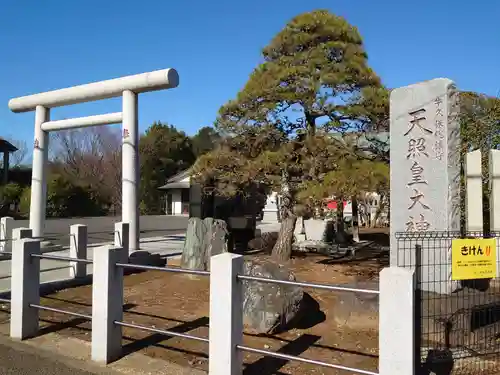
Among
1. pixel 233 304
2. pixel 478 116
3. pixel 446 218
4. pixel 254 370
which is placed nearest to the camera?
pixel 233 304

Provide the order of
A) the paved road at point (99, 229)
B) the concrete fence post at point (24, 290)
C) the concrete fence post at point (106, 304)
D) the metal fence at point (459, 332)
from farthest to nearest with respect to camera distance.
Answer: the paved road at point (99, 229) → the concrete fence post at point (24, 290) → the concrete fence post at point (106, 304) → the metal fence at point (459, 332)

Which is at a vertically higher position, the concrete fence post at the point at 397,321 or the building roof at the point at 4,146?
the building roof at the point at 4,146

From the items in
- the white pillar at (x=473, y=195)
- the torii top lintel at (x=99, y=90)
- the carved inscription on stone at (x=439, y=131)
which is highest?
the torii top lintel at (x=99, y=90)

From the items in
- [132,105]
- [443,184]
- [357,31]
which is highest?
[357,31]

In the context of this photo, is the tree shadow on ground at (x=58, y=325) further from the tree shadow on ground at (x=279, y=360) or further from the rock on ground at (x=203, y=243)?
the rock on ground at (x=203, y=243)

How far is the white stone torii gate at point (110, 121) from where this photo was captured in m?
9.62

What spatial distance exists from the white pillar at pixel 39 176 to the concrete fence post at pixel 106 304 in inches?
301

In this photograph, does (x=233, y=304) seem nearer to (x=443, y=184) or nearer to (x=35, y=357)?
(x=35, y=357)

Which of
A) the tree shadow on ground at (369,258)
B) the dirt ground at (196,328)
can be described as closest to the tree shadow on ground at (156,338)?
the dirt ground at (196,328)

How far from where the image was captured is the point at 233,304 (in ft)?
12.0

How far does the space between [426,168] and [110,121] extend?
265 inches

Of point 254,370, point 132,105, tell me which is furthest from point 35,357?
point 132,105

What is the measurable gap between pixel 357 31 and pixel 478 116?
3.33 metres

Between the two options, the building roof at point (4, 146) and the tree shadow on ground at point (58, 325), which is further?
the building roof at point (4, 146)
